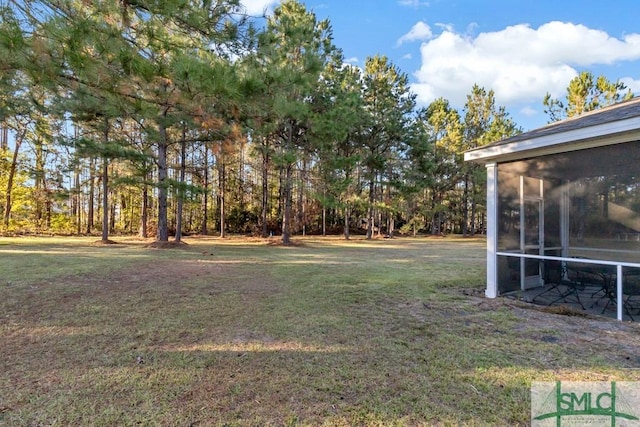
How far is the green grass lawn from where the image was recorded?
208cm

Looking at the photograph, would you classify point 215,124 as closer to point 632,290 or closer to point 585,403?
point 585,403

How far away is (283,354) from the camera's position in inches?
116

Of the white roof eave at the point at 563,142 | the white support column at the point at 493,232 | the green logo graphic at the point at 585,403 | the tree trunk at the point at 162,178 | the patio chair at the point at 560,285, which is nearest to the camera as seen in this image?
the green logo graphic at the point at 585,403

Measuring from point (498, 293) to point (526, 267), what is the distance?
87cm

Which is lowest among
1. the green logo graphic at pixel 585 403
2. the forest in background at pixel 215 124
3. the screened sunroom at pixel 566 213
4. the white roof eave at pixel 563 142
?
the green logo graphic at pixel 585 403

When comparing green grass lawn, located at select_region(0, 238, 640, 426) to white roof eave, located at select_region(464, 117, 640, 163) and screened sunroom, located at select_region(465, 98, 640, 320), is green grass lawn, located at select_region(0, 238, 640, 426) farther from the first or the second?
white roof eave, located at select_region(464, 117, 640, 163)

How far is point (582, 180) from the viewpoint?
546 cm

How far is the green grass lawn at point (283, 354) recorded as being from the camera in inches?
81.9

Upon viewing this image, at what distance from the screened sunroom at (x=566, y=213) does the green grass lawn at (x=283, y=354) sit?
87cm

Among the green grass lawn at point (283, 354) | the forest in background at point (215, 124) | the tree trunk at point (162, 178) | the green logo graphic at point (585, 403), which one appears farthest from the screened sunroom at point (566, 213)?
the tree trunk at point (162, 178)

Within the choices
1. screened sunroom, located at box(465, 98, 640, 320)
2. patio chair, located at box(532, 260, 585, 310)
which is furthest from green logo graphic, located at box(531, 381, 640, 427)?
patio chair, located at box(532, 260, 585, 310)

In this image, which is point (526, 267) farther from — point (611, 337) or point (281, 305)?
point (281, 305)

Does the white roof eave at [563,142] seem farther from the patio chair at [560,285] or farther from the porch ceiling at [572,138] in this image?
the patio chair at [560,285]

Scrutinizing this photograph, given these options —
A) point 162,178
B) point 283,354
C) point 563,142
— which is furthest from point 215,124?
point 162,178
